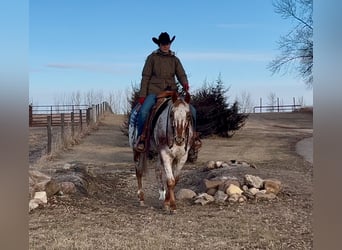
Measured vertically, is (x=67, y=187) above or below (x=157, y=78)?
below

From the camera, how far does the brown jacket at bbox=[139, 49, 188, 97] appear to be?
3.84m

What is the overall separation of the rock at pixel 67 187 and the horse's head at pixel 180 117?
4.90 feet

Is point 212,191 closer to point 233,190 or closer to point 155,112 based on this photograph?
point 233,190

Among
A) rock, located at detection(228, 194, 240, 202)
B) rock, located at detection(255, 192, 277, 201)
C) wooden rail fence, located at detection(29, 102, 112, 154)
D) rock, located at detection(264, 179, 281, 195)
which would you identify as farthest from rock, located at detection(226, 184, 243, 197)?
wooden rail fence, located at detection(29, 102, 112, 154)

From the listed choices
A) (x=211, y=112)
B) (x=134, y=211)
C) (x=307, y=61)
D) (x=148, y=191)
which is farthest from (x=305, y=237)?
(x=211, y=112)

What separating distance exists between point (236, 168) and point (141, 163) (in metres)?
1.64

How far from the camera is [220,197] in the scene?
4293 millimetres

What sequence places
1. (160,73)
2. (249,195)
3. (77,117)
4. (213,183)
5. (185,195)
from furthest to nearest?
(77,117)
(213,183)
(185,195)
(249,195)
(160,73)

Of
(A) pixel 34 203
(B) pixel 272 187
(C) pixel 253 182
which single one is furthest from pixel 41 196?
(B) pixel 272 187

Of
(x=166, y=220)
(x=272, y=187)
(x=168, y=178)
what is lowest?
(x=166, y=220)

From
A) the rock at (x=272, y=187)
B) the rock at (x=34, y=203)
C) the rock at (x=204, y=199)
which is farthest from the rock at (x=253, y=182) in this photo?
the rock at (x=34, y=203)

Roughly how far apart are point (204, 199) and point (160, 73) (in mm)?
1239
